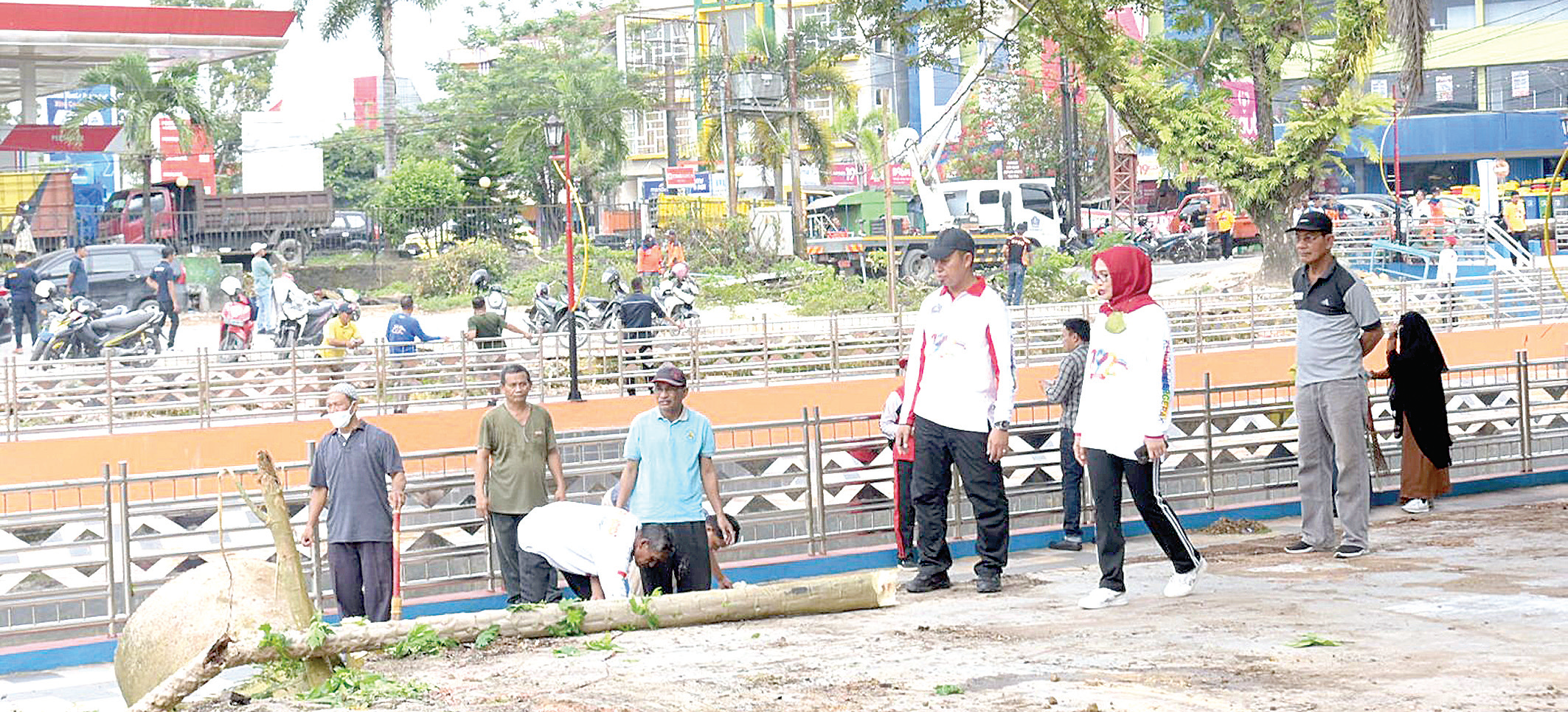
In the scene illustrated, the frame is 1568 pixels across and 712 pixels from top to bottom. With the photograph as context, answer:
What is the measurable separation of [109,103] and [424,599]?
33362 mm

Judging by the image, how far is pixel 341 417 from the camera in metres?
9.88

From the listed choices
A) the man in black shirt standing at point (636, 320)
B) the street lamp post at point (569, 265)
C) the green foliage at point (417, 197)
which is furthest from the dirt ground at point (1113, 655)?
the green foliage at point (417, 197)

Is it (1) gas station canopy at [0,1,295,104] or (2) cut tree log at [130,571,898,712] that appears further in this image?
(1) gas station canopy at [0,1,295,104]

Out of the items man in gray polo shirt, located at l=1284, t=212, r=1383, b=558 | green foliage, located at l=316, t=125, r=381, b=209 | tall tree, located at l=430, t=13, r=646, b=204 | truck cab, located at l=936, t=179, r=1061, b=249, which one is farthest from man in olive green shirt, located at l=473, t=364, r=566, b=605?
green foliage, located at l=316, t=125, r=381, b=209

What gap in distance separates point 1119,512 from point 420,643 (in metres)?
3.20

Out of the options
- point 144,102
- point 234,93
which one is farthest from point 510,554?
point 234,93

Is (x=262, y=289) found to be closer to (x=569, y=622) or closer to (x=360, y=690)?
(x=569, y=622)

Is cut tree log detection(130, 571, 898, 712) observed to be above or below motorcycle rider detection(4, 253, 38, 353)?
below

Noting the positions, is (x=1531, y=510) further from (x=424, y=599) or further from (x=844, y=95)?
(x=844, y=95)

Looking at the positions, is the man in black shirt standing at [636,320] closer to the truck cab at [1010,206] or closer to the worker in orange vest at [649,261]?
the worker in orange vest at [649,261]

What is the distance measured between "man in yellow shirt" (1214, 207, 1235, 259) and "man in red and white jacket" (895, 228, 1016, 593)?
40.9 meters

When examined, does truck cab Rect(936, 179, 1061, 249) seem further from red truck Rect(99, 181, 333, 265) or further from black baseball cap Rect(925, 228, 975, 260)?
black baseball cap Rect(925, 228, 975, 260)

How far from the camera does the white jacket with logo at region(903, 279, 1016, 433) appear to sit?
27.9 feet

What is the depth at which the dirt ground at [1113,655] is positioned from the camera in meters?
5.86
